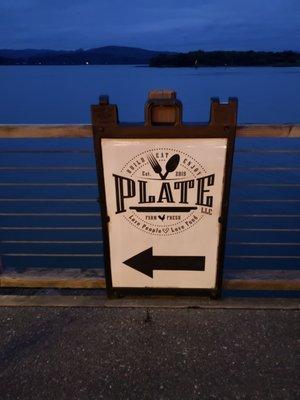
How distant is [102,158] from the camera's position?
113 inches

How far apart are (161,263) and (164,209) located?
0.45 m

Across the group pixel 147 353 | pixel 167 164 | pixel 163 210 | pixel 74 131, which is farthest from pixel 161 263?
pixel 74 131

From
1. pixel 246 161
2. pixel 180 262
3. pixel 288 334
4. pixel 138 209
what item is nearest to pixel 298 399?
pixel 288 334

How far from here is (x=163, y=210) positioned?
9.63 ft

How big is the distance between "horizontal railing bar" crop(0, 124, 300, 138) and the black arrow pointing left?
0.96m

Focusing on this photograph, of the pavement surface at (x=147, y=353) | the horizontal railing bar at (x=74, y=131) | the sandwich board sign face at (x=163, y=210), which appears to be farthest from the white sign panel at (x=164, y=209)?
the pavement surface at (x=147, y=353)

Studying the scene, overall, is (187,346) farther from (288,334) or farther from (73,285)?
(73,285)

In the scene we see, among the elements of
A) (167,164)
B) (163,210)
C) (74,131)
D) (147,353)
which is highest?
(74,131)

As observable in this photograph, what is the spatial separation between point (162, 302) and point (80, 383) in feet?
3.16

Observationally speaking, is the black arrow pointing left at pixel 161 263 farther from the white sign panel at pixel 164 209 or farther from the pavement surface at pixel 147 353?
the pavement surface at pixel 147 353

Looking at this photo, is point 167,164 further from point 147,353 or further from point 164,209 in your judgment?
point 147,353

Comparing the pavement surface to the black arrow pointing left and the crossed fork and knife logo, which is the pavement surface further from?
the crossed fork and knife logo

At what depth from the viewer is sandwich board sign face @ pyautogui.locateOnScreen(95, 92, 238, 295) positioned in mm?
2795

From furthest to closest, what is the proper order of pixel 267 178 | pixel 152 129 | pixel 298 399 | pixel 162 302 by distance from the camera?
pixel 267 178 → pixel 162 302 → pixel 152 129 → pixel 298 399
